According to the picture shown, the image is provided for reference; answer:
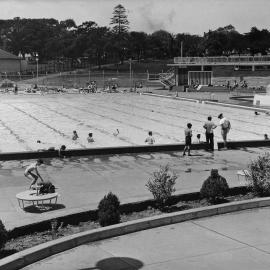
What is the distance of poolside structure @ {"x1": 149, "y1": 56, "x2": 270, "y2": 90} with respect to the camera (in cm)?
8319

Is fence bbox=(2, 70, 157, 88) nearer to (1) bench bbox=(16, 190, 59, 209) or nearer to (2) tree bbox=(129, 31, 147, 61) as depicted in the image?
(2) tree bbox=(129, 31, 147, 61)

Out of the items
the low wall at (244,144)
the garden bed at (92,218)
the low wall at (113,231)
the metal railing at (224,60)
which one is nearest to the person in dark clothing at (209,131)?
the low wall at (244,144)

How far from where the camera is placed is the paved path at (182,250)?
8.45 meters

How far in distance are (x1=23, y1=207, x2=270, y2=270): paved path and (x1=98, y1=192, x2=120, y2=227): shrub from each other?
45 centimetres

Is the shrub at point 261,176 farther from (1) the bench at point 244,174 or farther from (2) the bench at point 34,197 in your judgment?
(2) the bench at point 34,197

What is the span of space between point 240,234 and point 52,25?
153065mm

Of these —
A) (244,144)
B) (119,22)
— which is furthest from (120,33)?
(244,144)

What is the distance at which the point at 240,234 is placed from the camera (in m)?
10.0

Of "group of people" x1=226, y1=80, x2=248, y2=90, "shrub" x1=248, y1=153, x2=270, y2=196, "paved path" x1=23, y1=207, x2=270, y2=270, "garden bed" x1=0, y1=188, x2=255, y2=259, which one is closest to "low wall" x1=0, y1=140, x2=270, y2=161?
"garden bed" x1=0, y1=188, x2=255, y2=259

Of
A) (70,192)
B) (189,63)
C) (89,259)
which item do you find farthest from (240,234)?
(189,63)

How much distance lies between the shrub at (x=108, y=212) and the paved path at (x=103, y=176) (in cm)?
150

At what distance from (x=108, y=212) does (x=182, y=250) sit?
1623 millimetres

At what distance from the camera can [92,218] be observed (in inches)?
436

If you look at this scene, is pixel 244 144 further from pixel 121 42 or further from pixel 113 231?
pixel 121 42
